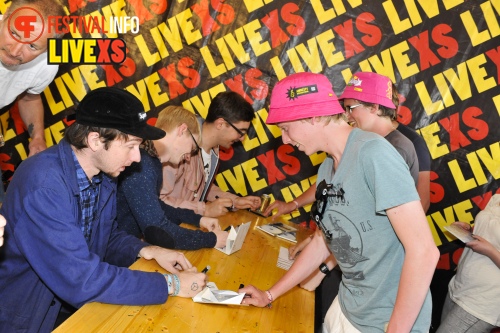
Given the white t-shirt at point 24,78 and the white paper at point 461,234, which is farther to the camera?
the white t-shirt at point 24,78

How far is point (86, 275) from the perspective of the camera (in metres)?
1.60

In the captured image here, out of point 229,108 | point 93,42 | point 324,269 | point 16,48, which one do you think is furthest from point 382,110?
point 93,42

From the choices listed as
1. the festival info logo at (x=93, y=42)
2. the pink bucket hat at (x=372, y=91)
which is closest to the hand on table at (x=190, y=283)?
the pink bucket hat at (x=372, y=91)

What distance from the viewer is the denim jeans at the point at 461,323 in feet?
8.85

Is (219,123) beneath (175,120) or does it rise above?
beneath

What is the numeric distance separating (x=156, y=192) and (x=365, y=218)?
1.26 m

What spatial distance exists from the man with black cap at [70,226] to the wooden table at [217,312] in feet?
0.16

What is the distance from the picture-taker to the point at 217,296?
1.89 m

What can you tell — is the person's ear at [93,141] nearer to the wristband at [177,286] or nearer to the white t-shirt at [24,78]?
the wristband at [177,286]

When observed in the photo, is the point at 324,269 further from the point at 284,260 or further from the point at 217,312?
the point at 217,312

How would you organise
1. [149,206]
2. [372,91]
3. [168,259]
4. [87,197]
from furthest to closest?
[372,91], [149,206], [168,259], [87,197]

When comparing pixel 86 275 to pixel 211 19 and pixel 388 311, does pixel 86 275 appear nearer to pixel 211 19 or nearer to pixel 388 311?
pixel 388 311

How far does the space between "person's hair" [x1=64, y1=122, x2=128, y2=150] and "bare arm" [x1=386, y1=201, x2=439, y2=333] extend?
952 mm

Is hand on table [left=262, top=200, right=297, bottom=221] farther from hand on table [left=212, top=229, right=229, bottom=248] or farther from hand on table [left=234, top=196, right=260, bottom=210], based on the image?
hand on table [left=212, top=229, right=229, bottom=248]
